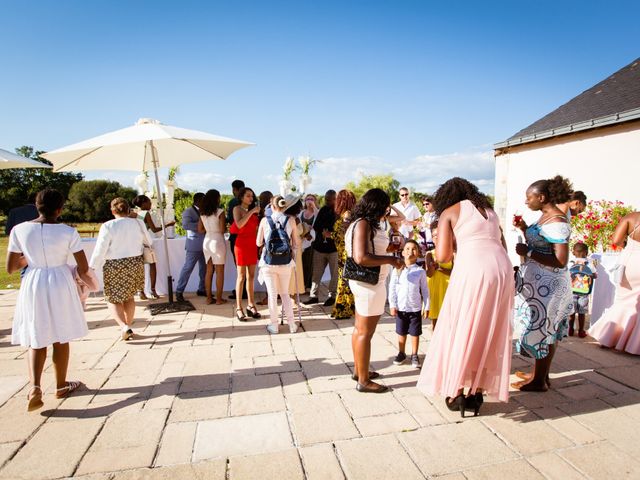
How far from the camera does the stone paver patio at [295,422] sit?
2.49 meters

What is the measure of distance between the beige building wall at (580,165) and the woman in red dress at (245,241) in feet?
19.2

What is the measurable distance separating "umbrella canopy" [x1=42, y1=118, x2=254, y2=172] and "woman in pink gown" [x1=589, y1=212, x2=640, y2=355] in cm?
491

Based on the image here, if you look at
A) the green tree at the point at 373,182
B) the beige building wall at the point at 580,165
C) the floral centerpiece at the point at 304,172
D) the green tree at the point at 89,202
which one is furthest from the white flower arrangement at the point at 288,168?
the green tree at the point at 373,182

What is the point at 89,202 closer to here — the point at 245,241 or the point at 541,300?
the point at 245,241

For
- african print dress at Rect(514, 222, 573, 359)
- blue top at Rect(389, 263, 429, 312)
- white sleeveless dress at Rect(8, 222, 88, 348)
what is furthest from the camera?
blue top at Rect(389, 263, 429, 312)

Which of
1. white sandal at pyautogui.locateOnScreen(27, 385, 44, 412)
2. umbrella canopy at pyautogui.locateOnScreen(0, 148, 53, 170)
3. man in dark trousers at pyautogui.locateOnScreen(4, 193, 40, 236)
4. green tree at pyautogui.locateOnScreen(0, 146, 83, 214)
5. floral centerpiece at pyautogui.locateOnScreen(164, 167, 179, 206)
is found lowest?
white sandal at pyautogui.locateOnScreen(27, 385, 44, 412)

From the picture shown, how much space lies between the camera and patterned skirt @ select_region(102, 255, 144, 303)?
4789 mm

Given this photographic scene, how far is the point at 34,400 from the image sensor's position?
10.6ft

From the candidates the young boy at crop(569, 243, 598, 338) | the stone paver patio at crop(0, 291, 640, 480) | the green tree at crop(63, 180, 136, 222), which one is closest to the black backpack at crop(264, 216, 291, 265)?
the stone paver patio at crop(0, 291, 640, 480)

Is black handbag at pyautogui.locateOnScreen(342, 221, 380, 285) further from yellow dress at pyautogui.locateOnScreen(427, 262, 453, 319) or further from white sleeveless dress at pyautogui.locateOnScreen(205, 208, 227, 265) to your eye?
white sleeveless dress at pyautogui.locateOnScreen(205, 208, 227, 265)

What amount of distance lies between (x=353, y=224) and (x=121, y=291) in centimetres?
322

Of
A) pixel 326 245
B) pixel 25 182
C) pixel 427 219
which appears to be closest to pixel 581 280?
pixel 427 219

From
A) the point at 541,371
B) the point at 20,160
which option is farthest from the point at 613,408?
the point at 20,160

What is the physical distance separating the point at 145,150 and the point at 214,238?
6.57 feet
